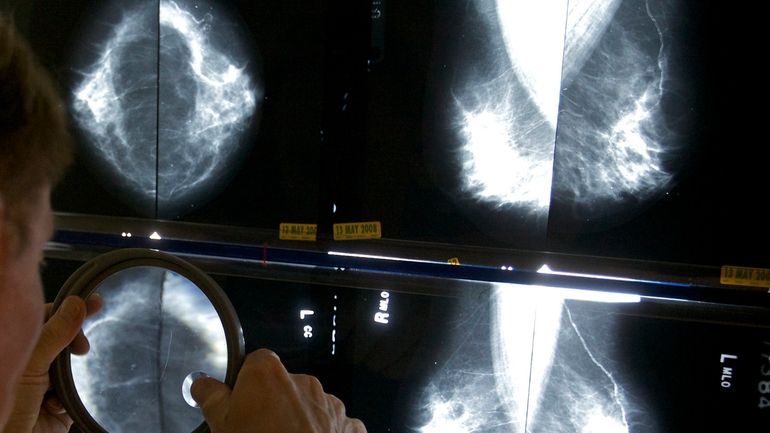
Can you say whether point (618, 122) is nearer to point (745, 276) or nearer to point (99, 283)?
point (745, 276)

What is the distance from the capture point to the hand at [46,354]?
0.91m

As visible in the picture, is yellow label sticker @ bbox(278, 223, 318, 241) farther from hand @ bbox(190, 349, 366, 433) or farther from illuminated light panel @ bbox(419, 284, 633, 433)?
hand @ bbox(190, 349, 366, 433)

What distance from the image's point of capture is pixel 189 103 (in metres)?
1.69

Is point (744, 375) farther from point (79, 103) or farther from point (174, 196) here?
point (79, 103)

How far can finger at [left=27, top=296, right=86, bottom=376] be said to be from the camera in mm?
905

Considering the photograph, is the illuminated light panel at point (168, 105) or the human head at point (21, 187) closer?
the human head at point (21, 187)

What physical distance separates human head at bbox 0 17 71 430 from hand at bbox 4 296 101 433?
0.64ft

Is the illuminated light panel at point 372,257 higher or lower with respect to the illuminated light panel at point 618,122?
lower

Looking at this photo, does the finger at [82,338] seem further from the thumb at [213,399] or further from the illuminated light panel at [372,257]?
the illuminated light panel at [372,257]

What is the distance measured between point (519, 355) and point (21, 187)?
1207 millimetres

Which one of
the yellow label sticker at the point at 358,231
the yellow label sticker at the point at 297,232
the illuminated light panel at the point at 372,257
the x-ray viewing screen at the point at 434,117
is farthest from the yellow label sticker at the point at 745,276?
the yellow label sticker at the point at 297,232

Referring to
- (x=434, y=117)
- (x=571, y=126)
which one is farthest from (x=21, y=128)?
(x=571, y=126)

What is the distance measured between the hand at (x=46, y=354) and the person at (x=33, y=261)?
0.17 meters

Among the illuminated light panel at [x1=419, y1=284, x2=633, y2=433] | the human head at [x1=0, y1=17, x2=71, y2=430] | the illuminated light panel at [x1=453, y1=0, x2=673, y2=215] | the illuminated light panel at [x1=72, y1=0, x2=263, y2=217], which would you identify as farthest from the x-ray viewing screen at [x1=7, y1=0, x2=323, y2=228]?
the human head at [x1=0, y1=17, x2=71, y2=430]
